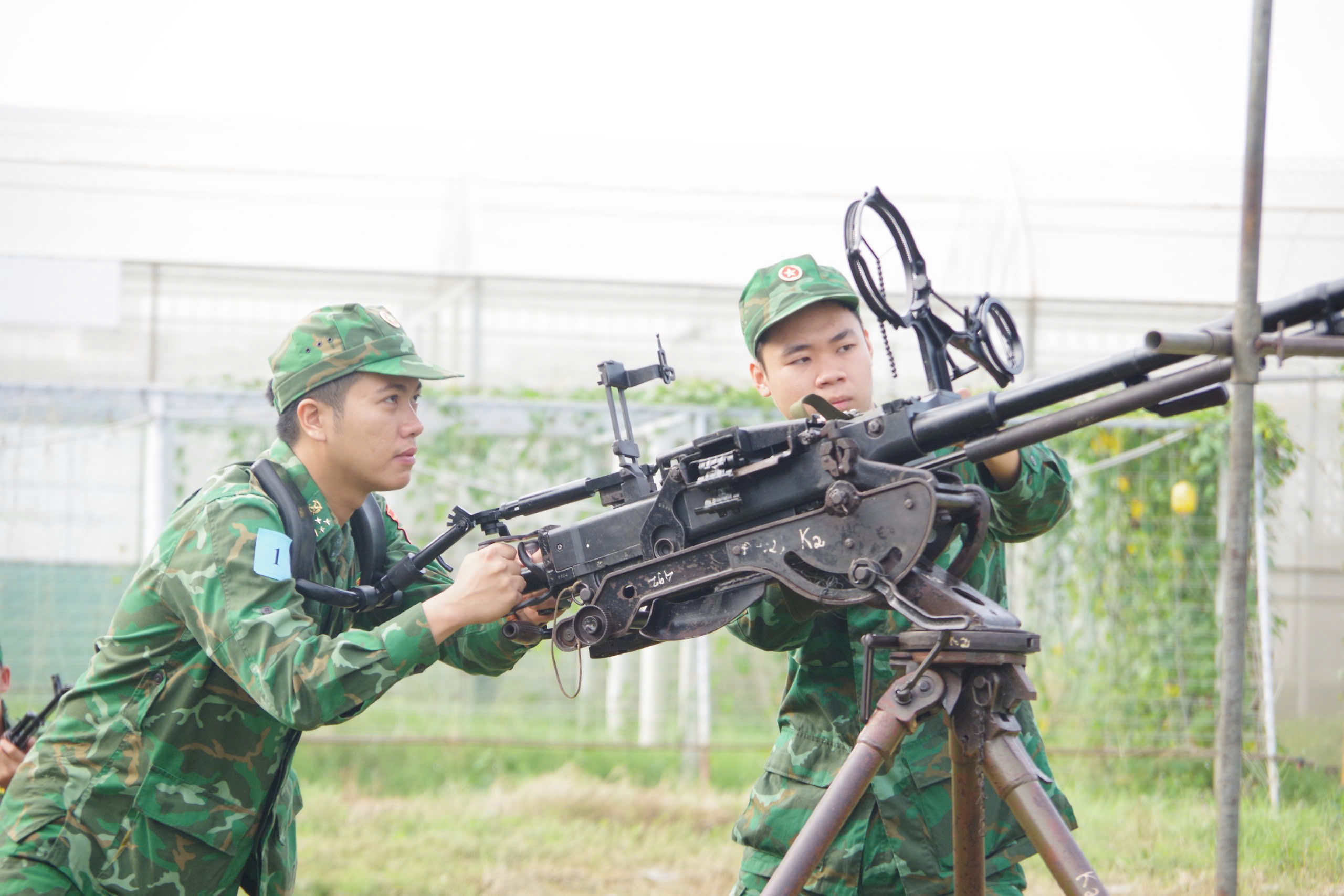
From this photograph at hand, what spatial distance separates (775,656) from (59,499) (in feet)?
15.8

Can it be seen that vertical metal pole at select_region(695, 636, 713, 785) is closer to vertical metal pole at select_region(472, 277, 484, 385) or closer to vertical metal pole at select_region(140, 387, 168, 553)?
vertical metal pole at select_region(472, 277, 484, 385)

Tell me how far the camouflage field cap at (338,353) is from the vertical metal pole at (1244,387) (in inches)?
73.9

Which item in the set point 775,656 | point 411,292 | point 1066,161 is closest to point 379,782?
point 775,656

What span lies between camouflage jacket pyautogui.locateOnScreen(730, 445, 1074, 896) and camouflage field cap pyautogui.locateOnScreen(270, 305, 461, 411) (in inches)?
44.0

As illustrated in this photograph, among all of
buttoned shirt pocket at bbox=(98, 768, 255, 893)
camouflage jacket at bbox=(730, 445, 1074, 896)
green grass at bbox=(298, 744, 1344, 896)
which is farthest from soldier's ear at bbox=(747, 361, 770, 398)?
green grass at bbox=(298, 744, 1344, 896)

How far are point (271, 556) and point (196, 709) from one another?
0.43 m

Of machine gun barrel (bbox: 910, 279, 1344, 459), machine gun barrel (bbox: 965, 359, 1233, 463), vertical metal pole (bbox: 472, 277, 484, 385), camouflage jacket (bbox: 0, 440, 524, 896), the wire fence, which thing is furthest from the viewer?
vertical metal pole (bbox: 472, 277, 484, 385)

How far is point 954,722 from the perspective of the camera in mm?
2287

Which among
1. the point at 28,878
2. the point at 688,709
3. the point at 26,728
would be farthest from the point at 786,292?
the point at 688,709

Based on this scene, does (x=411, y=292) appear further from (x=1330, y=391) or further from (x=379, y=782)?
(x=1330, y=391)

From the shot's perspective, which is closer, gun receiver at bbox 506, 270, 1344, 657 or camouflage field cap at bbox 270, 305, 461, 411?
gun receiver at bbox 506, 270, 1344, 657

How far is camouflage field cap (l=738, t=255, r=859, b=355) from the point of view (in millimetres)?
3066

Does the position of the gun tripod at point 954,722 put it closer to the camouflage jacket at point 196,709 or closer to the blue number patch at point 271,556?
the camouflage jacket at point 196,709

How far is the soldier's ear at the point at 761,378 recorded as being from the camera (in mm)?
3268
